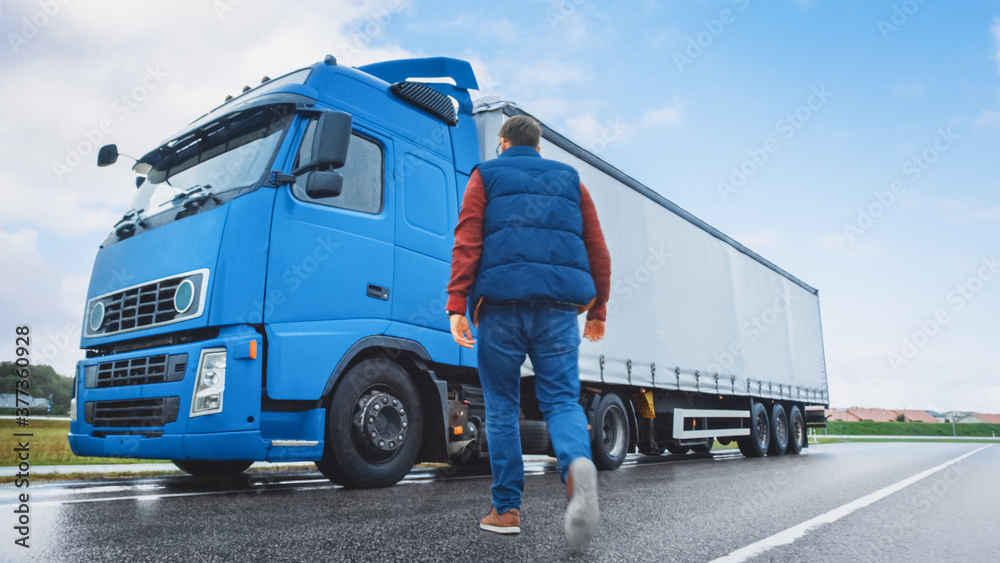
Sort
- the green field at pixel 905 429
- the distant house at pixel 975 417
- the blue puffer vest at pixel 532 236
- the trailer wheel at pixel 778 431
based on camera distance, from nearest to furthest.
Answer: the blue puffer vest at pixel 532 236 < the trailer wheel at pixel 778 431 < the green field at pixel 905 429 < the distant house at pixel 975 417

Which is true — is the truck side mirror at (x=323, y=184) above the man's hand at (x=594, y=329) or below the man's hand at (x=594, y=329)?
above

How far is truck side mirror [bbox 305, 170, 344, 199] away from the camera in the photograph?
4.44m

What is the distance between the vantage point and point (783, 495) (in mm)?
5172

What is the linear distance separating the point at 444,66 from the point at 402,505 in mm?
4162

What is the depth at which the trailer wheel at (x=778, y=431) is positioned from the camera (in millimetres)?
13000

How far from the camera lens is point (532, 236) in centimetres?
310

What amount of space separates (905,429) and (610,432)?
83227 mm

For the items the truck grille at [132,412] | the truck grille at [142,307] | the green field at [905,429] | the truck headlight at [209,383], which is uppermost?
the truck grille at [142,307]

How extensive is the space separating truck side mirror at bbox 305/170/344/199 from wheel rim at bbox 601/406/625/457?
14.9ft

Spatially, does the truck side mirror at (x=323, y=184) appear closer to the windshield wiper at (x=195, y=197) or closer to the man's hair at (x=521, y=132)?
the windshield wiper at (x=195, y=197)

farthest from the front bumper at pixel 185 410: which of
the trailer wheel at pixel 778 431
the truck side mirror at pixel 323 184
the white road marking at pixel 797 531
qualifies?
the trailer wheel at pixel 778 431

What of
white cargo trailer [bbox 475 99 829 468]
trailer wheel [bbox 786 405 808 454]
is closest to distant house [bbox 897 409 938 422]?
trailer wheel [bbox 786 405 808 454]

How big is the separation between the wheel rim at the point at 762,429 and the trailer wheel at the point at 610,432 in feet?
17.1

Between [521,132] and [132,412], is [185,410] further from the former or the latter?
[521,132]
